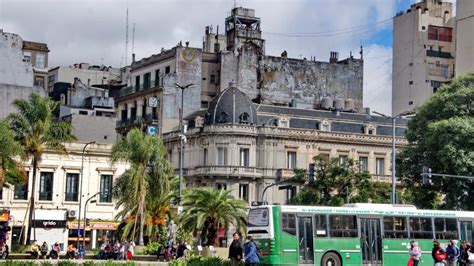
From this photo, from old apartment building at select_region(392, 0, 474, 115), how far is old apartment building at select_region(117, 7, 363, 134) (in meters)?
5.25

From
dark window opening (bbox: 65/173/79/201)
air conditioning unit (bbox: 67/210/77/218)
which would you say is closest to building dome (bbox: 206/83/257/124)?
dark window opening (bbox: 65/173/79/201)

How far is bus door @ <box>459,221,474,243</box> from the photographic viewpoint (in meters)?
48.1

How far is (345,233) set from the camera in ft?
146

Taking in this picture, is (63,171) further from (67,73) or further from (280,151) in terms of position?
(67,73)

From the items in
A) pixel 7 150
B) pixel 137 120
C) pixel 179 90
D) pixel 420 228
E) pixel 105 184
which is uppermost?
pixel 179 90

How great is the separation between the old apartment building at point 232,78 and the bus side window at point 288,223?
60100 millimetres

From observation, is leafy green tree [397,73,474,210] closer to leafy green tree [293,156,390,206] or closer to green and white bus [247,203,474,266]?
leafy green tree [293,156,390,206]

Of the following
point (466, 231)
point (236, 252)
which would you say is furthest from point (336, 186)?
point (236, 252)

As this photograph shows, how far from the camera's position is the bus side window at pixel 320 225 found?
143 ft

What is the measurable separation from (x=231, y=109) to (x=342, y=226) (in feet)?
169

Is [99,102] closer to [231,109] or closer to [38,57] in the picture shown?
[38,57]

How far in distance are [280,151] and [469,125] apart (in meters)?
34.3

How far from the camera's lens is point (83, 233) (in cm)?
8056

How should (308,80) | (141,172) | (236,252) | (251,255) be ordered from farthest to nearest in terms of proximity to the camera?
(308,80) → (141,172) → (236,252) → (251,255)
